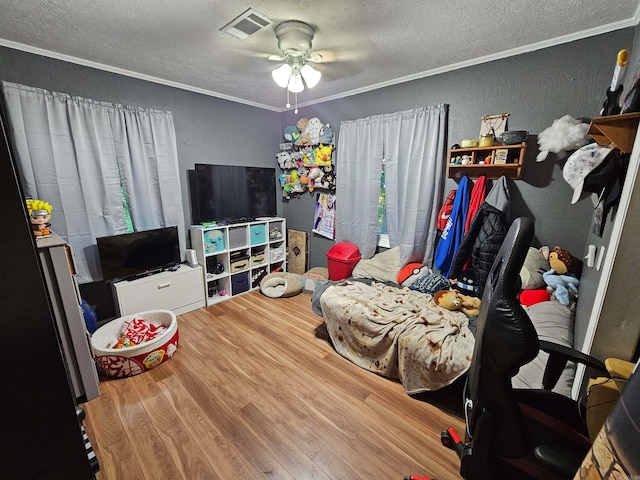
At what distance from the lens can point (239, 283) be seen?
10.9 ft

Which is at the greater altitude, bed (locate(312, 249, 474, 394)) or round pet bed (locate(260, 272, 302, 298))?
bed (locate(312, 249, 474, 394))

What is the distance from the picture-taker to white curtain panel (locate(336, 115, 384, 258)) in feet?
9.53

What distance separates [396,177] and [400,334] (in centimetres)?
165

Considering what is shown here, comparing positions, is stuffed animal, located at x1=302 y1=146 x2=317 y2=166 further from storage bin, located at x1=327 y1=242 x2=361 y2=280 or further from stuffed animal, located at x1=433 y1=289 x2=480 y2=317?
stuffed animal, located at x1=433 y1=289 x2=480 y2=317

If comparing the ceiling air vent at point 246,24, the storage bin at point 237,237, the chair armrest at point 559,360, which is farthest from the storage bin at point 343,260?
the ceiling air vent at point 246,24

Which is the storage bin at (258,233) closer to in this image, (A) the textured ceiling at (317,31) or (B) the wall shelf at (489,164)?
(A) the textured ceiling at (317,31)

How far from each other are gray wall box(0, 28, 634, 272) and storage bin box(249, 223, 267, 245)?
0.77 metres

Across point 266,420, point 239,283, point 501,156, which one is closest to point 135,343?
point 266,420

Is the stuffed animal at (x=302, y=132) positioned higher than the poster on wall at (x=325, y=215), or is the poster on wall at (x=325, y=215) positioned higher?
the stuffed animal at (x=302, y=132)

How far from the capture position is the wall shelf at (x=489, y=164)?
2.03 metres

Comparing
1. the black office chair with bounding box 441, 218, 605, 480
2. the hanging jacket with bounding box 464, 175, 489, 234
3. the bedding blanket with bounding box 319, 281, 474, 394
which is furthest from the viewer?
the hanging jacket with bounding box 464, 175, 489, 234

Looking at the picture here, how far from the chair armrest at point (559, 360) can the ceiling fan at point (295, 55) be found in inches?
81.2

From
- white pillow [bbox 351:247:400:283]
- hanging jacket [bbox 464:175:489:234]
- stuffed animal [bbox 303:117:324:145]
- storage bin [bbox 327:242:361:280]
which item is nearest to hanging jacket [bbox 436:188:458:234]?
hanging jacket [bbox 464:175:489:234]

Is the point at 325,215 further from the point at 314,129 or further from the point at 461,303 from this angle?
the point at 461,303
